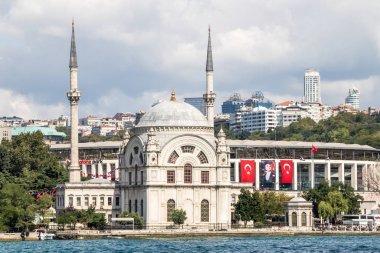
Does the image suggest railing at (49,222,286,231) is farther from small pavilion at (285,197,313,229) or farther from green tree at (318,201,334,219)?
green tree at (318,201,334,219)

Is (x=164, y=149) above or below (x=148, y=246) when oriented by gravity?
above

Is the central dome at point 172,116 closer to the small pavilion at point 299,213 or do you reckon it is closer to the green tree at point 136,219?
the green tree at point 136,219

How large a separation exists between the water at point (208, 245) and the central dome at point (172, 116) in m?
17.3

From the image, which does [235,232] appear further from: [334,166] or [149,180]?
[334,166]

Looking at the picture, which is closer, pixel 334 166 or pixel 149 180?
pixel 149 180

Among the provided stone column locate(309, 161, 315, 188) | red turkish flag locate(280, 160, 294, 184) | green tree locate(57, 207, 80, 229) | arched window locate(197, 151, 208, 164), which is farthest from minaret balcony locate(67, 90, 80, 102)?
stone column locate(309, 161, 315, 188)

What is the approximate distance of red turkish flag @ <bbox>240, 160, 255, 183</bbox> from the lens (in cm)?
17412

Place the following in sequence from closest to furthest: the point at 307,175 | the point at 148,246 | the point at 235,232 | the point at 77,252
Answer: the point at 77,252 → the point at 148,246 → the point at 235,232 → the point at 307,175

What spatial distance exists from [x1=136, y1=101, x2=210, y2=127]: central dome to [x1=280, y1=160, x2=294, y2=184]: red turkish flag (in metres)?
35.5

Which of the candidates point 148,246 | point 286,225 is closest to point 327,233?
point 286,225

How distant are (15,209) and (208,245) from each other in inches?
1096

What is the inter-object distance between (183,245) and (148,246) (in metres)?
3.62

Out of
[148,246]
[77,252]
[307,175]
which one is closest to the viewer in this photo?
[77,252]

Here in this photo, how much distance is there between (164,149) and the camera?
13925 cm
